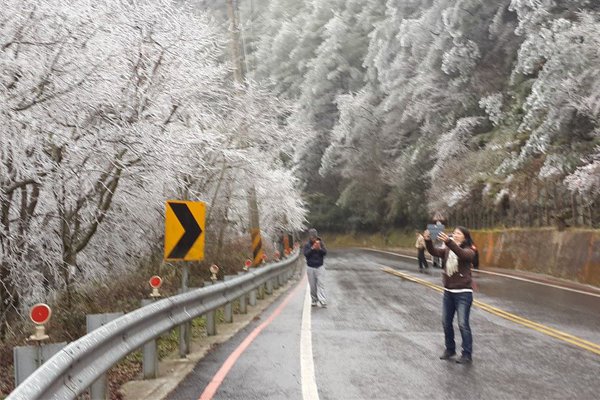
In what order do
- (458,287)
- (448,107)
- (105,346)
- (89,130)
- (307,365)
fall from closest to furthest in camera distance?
(105,346)
(307,365)
(458,287)
(89,130)
(448,107)

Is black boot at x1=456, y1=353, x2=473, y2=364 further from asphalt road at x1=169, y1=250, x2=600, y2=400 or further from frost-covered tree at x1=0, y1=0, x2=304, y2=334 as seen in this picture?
frost-covered tree at x1=0, y1=0, x2=304, y2=334

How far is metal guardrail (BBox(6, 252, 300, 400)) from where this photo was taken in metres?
4.46

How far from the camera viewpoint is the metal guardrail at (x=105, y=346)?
175 inches

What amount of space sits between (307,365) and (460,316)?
214 centimetres

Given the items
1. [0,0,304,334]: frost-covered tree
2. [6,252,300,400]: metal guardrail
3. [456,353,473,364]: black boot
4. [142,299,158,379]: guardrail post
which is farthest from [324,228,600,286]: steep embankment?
[142,299,158,379]: guardrail post

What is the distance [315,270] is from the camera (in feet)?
52.9

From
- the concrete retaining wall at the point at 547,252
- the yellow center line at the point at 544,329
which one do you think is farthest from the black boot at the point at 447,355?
the concrete retaining wall at the point at 547,252

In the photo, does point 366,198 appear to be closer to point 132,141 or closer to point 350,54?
point 350,54

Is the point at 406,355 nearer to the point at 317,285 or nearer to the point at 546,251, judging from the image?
the point at 317,285

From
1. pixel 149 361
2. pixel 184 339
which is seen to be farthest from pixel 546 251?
pixel 149 361

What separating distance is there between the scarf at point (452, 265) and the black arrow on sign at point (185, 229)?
3365mm

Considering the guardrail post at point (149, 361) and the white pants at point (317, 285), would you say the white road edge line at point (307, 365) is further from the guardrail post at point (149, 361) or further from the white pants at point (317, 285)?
the white pants at point (317, 285)

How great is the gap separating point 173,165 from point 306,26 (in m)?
63.4

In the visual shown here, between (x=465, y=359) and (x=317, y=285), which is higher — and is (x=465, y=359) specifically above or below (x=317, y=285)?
below
